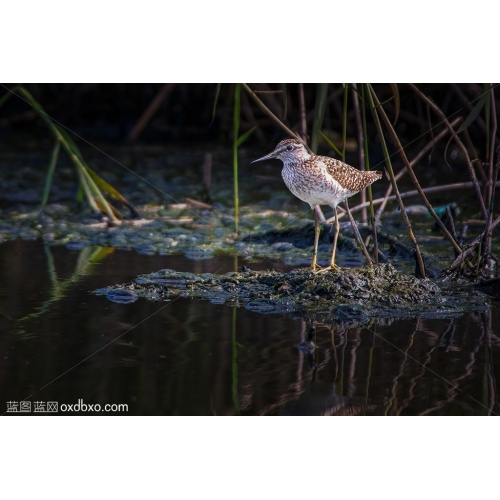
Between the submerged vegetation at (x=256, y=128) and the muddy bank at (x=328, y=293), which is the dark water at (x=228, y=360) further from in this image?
the submerged vegetation at (x=256, y=128)

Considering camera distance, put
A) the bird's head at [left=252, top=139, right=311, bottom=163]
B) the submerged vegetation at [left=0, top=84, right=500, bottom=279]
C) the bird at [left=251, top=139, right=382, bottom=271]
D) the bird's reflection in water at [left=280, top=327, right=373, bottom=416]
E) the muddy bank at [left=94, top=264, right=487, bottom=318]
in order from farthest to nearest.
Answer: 1. the submerged vegetation at [left=0, top=84, right=500, bottom=279]
2. the bird's head at [left=252, top=139, right=311, bottom=163]
3. the bird at [left=251, top=139, right=382, bottom=271]
4. the muddy bank at [left=94, top=264, right=487, bottom=318]
5. the bird's reflection in water at [left=280, top=327, right=373, bottom=416]

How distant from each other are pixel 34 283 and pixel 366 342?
196 centimetres

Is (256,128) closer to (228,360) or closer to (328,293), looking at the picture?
(328,293)

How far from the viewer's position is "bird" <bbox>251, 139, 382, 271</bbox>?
441 centimetres

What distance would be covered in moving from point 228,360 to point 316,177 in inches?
51.8

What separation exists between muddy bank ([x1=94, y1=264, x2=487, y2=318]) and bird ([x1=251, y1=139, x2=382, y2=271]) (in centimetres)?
22

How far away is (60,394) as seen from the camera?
122 inches

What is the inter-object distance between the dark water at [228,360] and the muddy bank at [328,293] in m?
0.12

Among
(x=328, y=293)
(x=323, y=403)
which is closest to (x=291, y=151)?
(x=328, y=293)

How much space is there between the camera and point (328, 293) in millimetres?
4238

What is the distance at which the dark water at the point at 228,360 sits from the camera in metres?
3.07

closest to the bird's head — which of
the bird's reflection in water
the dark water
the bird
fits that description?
the bird

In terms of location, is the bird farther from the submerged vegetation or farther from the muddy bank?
the submerged vegetation

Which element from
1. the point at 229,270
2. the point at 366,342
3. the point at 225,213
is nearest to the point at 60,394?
the point at 366,342
